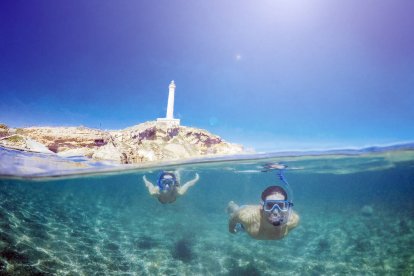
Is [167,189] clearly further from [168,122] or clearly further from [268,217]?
[168,122]

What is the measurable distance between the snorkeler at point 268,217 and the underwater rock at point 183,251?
15.4 ft

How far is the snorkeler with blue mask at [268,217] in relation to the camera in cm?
827

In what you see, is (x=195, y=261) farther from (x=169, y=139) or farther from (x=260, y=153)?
(x=169, y=139)

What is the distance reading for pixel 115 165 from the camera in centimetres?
1988

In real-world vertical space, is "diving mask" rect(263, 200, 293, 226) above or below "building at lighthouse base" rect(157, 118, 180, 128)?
below

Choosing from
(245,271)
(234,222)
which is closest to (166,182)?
(234,222)

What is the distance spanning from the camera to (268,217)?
8336mm

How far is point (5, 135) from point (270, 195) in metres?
23.0

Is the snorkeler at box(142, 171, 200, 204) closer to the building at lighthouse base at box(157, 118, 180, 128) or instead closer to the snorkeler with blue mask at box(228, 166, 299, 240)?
the snorkeler with blue mask at box(228, 166, 299, 240)

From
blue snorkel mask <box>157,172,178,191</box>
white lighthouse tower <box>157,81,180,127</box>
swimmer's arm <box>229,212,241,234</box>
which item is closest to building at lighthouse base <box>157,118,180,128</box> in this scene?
white lighthouse tower <box>157,81,180,127</box>

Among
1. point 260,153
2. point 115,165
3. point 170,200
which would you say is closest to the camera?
point 170,200

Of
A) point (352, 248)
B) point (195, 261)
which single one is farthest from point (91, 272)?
point (352, 248)

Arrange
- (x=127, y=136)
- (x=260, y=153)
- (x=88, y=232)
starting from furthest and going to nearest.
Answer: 1. (x=127, y=136)
2. (x=260, y=153)
3. (x=88, y=232)

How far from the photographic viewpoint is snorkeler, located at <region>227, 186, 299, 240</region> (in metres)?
8.27
